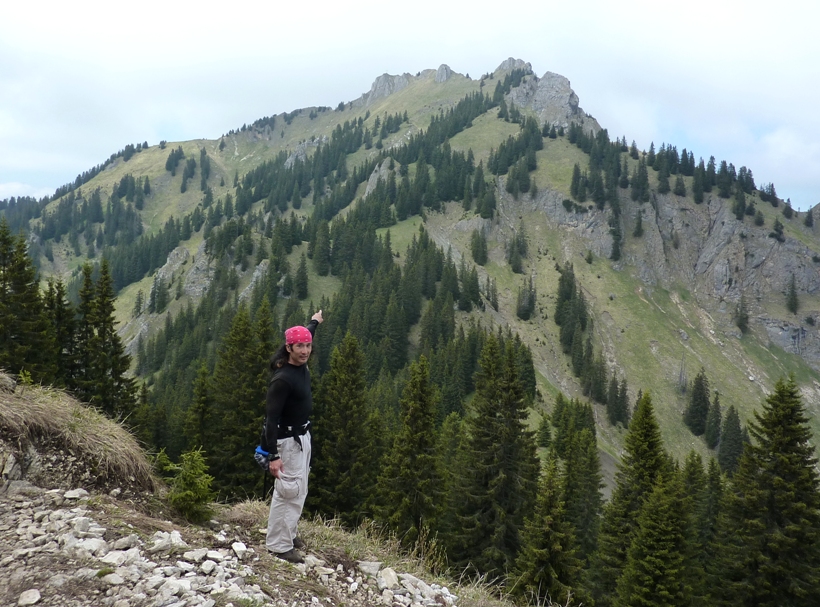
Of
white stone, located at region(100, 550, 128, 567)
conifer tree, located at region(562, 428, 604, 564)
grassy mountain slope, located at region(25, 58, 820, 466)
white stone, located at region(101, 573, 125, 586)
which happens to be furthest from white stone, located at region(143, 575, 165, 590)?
grassy mountain slope, located at region(25, 58, 820, 466)

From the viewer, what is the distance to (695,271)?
167 m

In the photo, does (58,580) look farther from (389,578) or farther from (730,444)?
A: (730,444)

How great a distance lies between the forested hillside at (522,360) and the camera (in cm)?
2320

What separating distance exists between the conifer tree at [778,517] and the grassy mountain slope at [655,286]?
81101mm

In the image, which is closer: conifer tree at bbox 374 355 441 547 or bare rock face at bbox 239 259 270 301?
conifer tree at bbox 374 355 441 547

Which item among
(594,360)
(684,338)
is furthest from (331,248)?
(684,338)

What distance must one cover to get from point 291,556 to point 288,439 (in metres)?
1.62

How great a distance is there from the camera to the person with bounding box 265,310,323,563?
6.69 meters

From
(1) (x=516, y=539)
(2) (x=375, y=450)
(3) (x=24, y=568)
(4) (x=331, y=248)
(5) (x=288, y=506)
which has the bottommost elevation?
(1) (x=516, y=539)

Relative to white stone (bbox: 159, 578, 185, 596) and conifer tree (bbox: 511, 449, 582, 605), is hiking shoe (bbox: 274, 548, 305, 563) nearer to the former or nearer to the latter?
white stone (bbox: 159, 578, 185, 596)

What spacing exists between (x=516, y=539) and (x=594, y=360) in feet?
338

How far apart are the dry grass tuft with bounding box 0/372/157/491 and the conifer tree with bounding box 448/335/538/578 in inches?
852

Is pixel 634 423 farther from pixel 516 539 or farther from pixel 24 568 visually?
pixel 24 568

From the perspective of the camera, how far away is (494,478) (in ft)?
87.6
